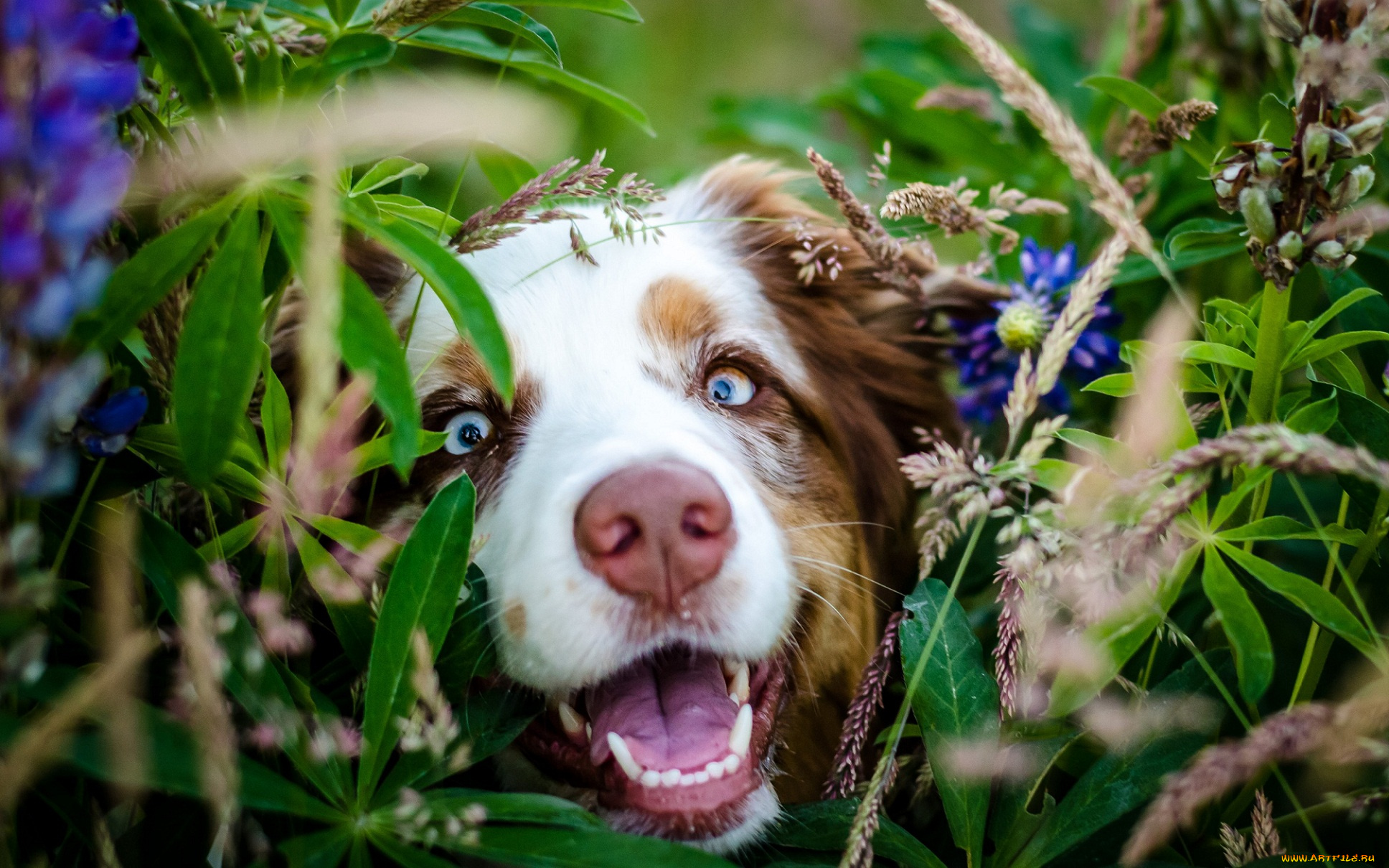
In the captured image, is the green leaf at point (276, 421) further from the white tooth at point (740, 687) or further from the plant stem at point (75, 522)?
the white tooth at point (740, 687)

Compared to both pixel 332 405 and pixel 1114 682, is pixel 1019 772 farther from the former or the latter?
pixel 332 405

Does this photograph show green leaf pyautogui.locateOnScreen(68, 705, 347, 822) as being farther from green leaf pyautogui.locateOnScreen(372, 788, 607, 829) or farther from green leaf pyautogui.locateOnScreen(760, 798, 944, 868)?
green leaf pyautogui.locateOnScreen(760, 798, 944, 868)

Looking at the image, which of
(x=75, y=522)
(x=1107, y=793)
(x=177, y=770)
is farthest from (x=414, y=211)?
(x=1107, y=793)

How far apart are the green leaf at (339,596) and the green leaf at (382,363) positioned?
269mm

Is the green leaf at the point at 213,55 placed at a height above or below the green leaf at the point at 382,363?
above

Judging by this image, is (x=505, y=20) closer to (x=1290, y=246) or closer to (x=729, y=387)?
(x=729, y=387)

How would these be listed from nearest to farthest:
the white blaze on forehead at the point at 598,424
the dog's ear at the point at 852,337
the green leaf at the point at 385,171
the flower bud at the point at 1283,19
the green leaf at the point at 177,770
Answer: the green leaf at the point at 177,770 < the flower bud at the point at 1283,19 < the green leaf at the point at 385,171 < the white blaze on forehead at the point at 598,424 < the dog's ear at the point at 852,337

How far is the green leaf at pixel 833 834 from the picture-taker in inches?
49.8

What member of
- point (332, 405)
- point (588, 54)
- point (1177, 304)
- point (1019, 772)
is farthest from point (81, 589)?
point (588, 54)

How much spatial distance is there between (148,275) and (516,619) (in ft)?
2.24

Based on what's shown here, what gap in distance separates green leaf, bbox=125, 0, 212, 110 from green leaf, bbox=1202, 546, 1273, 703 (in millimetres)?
1364

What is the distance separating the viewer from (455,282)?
110 cm

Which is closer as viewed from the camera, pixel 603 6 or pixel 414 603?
pixel 414 603

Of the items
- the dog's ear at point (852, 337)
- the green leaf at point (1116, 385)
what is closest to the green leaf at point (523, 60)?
the dog's ear at point (852, 337)
